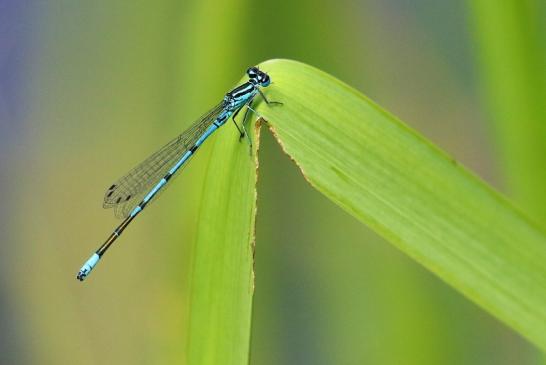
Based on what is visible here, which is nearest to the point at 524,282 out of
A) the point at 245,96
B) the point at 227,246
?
the point at 227,246

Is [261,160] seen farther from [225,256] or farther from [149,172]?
[225,256]

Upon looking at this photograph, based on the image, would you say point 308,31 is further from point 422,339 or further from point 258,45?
point 422,339

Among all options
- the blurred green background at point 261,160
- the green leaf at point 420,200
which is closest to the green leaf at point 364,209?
the green leaf at point 420,200

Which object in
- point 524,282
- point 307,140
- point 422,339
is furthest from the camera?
point 422,339

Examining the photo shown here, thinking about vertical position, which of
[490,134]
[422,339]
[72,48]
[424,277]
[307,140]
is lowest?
[307,140]

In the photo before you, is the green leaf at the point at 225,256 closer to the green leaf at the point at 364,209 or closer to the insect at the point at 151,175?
the green leaf at the point at 364,209

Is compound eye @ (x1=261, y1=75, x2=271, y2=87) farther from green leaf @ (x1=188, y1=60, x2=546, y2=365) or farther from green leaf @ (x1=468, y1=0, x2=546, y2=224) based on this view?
green leaf @ (x1=468, y1=0, x2=546, y2=224)
